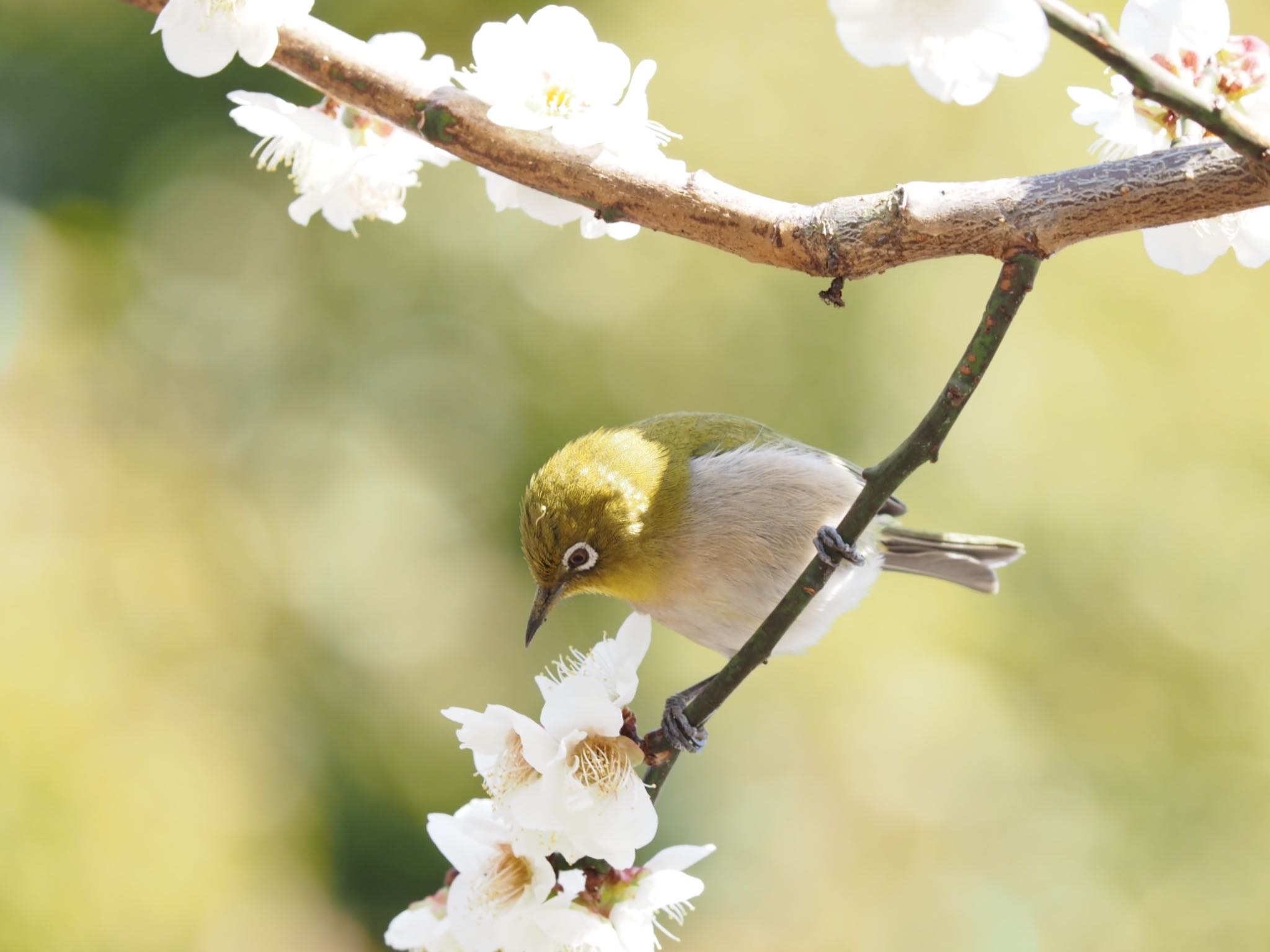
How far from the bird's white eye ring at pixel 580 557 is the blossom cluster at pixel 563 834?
695mm

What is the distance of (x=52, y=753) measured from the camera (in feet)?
13.3

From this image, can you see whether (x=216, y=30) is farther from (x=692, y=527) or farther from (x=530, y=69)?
(x=692, y=527)

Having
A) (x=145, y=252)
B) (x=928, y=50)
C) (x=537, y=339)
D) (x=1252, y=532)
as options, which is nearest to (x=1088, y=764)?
(x=1252, y=532)

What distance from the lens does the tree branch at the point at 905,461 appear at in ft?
3.39

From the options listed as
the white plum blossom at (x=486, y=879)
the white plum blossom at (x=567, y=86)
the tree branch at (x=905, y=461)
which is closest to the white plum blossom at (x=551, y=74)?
the white plum blossom at (x=567, y=86)

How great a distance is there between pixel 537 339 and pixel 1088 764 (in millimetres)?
3031

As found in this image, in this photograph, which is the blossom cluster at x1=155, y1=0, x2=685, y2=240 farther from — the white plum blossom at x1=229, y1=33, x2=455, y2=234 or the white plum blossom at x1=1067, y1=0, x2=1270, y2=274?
the white plum blossom at x1=1067, y1=0, x2=1270, y2=274

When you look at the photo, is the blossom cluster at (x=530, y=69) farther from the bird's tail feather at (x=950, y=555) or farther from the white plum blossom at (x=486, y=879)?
the bird's tail feather at (x=950, y=555)

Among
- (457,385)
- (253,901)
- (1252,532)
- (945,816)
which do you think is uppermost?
(1252,532)

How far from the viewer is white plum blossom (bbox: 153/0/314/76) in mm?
1192

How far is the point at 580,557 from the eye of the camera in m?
1.95

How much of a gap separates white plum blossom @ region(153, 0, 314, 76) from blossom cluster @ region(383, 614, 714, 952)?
731 mm

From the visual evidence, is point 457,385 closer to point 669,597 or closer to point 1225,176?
point 669,597

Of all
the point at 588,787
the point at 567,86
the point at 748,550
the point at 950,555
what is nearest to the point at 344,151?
the point at 567,86
